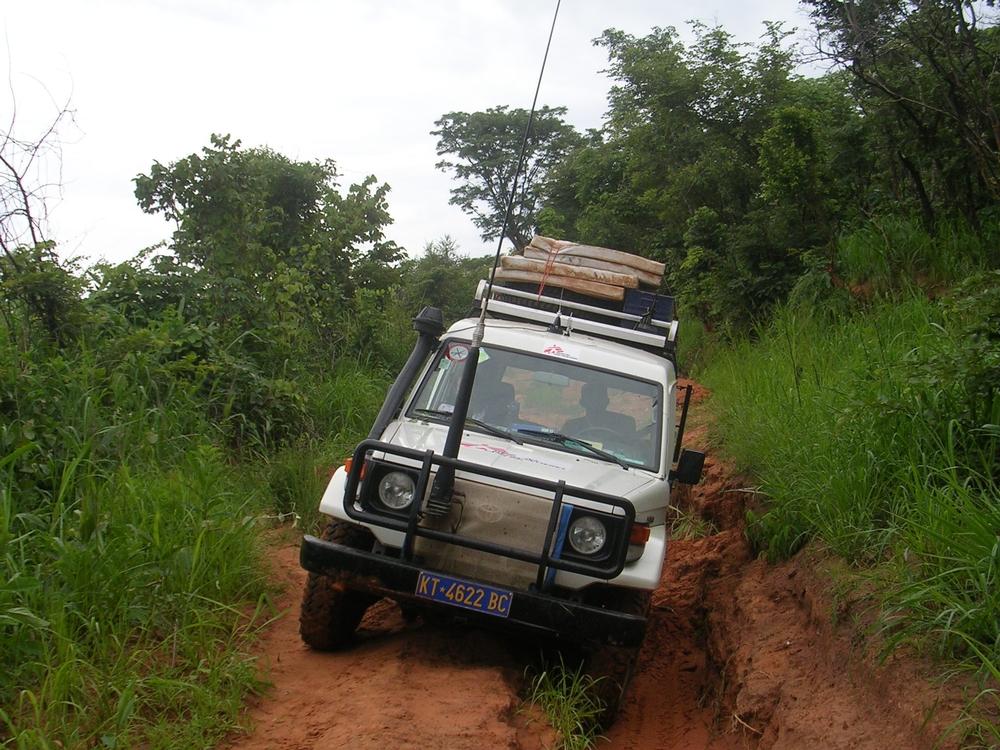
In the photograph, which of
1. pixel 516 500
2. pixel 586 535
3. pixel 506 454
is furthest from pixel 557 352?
pixel 586 535

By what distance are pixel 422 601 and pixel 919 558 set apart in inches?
80.7

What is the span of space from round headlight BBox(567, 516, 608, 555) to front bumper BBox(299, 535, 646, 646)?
0.76 ft

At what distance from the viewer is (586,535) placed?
13.3 ft

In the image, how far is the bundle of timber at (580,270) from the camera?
23.4 feet

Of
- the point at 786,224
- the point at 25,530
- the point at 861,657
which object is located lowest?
the point at 25,530

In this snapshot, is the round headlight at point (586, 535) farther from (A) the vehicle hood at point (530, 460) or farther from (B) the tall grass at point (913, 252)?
(B) the tall grass at point (913, 252)

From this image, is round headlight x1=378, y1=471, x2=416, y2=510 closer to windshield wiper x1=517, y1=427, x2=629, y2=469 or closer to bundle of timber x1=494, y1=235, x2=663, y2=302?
windshield wiper x1=517, y1=427, x2=629, y2=469

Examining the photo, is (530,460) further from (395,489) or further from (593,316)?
(593,316)

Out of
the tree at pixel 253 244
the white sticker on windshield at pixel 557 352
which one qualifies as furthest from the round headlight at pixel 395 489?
the tree at pixel 253 244

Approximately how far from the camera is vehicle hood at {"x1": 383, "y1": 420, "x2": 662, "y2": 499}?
4.29 meters

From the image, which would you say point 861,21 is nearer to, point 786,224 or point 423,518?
point 786,224

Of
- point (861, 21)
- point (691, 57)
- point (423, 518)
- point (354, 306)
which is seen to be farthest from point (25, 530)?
point (691, 57)

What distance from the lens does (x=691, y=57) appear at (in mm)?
13508

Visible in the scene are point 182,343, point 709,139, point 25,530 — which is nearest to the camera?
point 25,530
